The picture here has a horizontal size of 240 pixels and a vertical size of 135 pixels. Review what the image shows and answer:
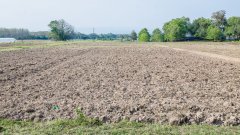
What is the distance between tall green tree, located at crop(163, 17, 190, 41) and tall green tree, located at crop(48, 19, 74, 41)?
124ft

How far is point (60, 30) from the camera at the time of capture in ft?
453

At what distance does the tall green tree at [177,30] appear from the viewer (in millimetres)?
113375

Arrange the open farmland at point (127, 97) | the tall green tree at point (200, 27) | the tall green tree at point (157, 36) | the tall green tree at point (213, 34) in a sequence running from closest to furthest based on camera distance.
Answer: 1. the open farmland at point (127, 97)
2. the tall green tree at point (213, 34)
3. the tall green tree at point (200, 27)
4. the tall green tree at point (157, 36)

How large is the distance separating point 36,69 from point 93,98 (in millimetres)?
11118

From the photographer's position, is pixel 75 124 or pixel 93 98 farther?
pixel 93 98

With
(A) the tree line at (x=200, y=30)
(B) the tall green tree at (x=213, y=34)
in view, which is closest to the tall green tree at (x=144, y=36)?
(A) the tree line at (x=200, y=30)

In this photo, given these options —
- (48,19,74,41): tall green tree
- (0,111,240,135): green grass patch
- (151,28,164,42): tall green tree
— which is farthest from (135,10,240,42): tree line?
(0,111,240,135): green grass patch

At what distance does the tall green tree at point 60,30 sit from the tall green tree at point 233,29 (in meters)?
56.8

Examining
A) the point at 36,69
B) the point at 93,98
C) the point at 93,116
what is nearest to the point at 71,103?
the point at 93,98

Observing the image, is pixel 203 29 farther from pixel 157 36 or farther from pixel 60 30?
pixel 60 30

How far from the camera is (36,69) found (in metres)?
23.2

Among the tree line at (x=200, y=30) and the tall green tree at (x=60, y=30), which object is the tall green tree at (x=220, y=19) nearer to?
the tree line at (x=200, y=30)

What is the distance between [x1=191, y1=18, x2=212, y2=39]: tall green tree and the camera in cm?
11261

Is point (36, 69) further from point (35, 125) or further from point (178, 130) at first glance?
point (178, 130)
